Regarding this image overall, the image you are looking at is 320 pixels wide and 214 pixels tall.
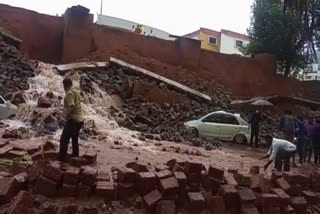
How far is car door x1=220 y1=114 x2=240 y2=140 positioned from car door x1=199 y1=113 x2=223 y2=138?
18 cm

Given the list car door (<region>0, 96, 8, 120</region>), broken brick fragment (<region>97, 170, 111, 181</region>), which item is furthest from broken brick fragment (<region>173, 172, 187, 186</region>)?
car door (<region>0, 96, 8, 120</region>)

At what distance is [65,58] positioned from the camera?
23.3 meters

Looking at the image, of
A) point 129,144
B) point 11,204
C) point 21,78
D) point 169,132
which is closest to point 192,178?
point 11,204

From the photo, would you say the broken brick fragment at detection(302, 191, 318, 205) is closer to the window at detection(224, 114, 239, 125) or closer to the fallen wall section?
the window at detection(224, 114, 239, 125)

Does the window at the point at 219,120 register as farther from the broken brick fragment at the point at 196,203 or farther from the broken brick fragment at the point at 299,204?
the broken brick fragment at the point at 196,203

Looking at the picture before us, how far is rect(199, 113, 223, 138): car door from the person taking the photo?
1880 cm

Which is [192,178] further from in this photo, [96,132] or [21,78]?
[21,78]

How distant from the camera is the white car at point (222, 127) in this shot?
1881cm

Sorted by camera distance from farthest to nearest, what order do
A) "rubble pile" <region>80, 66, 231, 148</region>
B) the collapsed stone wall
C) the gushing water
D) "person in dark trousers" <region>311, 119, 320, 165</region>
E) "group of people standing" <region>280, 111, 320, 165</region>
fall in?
the collapsed stone wall → "rubble pile" <region>80, 66, 231, 148</region> → the gushing water → "group of people standing" <region>280, 111, 320, 165</region> → "person in dark trousers" <region>311, 119, 320, 165</region>

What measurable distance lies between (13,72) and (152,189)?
1326cm

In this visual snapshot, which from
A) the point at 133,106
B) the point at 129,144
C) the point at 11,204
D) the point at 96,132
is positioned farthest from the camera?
the point at 133,106

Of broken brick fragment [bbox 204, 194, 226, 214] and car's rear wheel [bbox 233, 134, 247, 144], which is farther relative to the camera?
car's rear wheel [bbox 233, 134, 247, 144]

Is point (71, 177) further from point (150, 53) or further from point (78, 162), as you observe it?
point (150, 53)

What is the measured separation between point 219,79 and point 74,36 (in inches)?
Answer: 357
